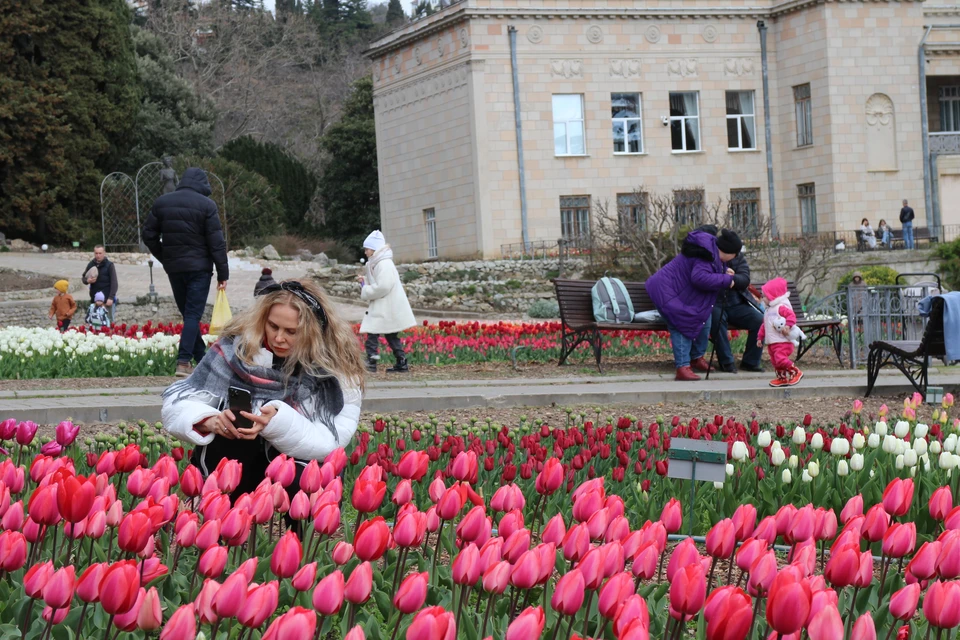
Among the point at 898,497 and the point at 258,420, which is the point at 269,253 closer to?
Result: the point at 258,420

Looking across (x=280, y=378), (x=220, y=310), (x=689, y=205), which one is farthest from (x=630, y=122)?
(x=280, y=378)

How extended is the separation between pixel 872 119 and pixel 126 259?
2366 cm

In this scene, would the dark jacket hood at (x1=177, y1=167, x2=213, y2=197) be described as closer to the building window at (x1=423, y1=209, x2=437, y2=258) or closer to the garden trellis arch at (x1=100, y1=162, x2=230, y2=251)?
the garden trellis arch at (x1=100, y1=162, x2=230, y2=251)

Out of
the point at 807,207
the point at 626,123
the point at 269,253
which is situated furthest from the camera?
the point at 807,207

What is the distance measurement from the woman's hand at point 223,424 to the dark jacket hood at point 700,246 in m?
8.99

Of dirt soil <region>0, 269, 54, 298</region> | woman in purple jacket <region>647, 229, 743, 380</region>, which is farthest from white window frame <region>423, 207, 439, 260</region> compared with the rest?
woman in purple jacket <region>647, 229, 743, 380</region>

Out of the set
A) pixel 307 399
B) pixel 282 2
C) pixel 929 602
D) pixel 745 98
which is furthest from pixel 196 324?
pixel 282 2

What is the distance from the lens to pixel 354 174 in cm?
5234

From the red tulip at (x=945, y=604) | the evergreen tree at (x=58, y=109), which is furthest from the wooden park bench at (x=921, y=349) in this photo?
the evergreen tree at (x=58, y=109)

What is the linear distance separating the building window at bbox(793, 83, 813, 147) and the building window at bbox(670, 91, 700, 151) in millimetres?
3284

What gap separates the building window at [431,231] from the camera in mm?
43531

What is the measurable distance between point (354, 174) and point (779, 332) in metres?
40.5

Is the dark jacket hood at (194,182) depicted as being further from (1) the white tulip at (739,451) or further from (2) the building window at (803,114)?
(2) the building window at (803,114)

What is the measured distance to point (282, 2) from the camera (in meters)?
81.5
